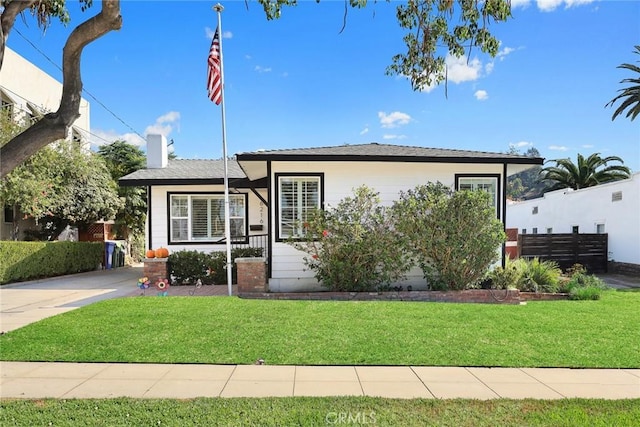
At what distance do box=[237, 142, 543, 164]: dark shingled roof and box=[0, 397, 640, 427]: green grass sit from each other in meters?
6.14

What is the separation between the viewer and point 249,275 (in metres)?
8.78

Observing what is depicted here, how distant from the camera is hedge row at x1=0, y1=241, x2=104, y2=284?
35.8ft

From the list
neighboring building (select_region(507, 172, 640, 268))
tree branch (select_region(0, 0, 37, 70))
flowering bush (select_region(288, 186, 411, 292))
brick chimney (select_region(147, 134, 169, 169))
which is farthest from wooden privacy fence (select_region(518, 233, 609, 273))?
tree branch (select_region(0, 0, 37, 70))

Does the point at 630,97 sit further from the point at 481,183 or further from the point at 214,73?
the point at 214,73

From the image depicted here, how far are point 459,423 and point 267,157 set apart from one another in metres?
6.83

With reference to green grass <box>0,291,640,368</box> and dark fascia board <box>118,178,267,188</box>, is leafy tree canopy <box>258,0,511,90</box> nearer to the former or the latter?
green grass <box>0,291,640,368</box>

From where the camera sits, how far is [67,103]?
386 cm

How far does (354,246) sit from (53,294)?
7.66 meters

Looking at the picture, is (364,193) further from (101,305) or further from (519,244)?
(519,244)

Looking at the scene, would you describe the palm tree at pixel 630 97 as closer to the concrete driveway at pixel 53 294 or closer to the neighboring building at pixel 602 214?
the neighboring building at pixel 602 214

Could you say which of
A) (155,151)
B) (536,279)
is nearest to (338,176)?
(536,279)

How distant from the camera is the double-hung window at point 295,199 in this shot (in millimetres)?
9127

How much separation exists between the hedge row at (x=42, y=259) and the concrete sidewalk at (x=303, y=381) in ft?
27.2

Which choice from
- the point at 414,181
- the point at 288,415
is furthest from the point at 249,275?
the point at 288,415
